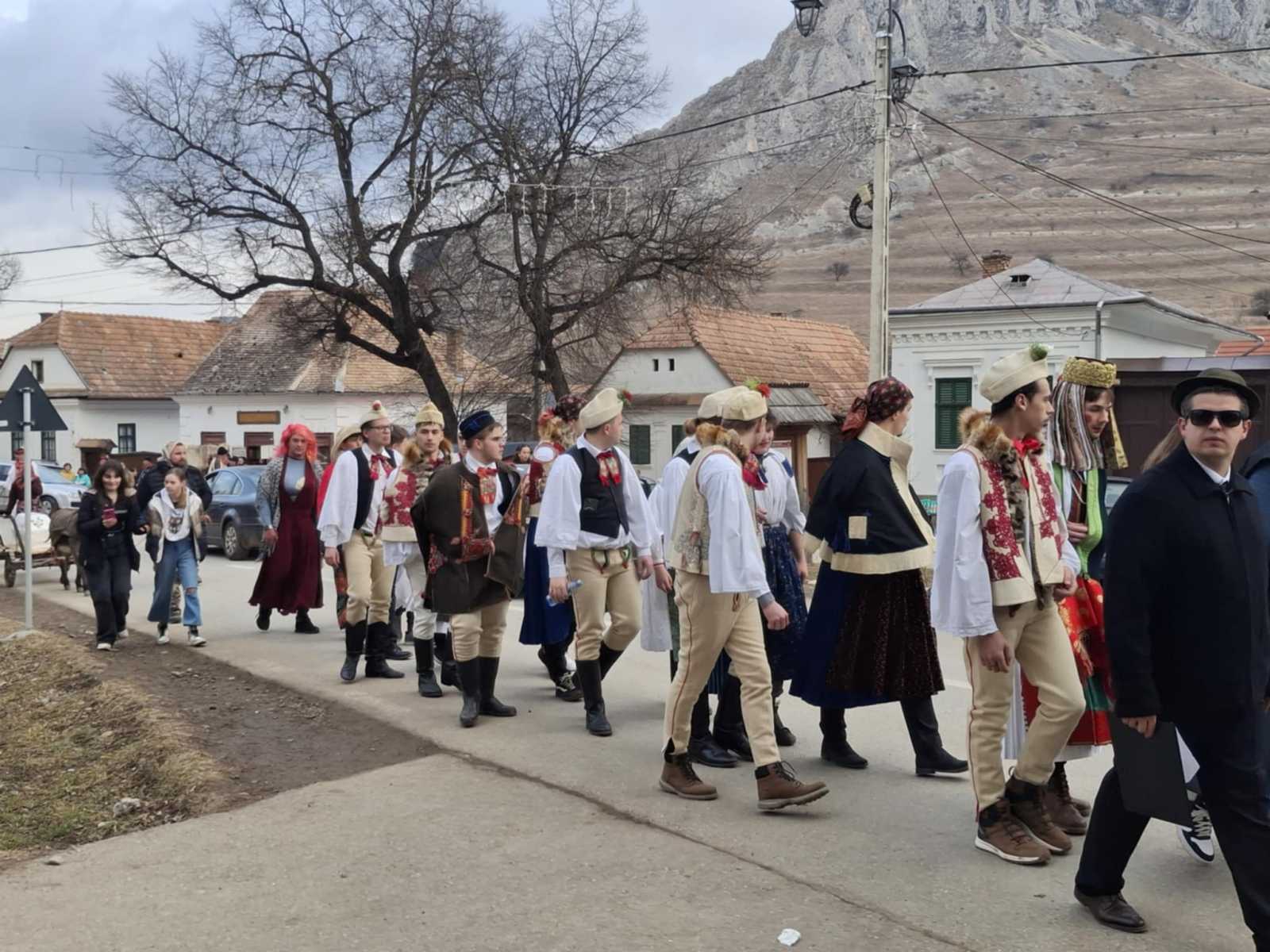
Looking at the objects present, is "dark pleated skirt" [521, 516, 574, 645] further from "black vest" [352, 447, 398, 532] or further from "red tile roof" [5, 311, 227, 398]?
"red tile roof" [5, 311, 227, 398]

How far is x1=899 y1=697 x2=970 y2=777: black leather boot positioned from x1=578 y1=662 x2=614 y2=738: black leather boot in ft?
6.20

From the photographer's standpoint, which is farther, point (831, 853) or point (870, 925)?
point (831, 853)

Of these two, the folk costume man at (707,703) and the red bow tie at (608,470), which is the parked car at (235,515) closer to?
the red bow tie at (608,470)

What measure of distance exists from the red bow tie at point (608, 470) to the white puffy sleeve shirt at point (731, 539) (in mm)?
1746

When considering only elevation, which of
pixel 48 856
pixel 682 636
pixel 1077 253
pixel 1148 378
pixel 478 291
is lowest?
pixel 48 856

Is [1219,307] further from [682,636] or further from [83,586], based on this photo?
[682,636]

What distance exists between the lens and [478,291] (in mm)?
34750

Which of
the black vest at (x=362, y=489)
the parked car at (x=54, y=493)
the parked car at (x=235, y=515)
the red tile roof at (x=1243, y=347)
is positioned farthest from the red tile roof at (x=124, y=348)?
the black vest at (x=362, y=489)

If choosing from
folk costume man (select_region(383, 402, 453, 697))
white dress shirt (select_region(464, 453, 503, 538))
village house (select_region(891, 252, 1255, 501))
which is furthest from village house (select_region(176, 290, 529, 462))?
white dress shirt (select_region(464, 453, 503, 538))

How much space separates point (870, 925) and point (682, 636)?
199cm

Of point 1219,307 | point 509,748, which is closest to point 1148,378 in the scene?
point 509,748

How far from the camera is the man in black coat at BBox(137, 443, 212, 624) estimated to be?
38.8 ft

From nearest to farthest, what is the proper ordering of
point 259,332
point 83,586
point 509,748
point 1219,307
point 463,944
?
point 463,944 < point 509,748 < point 83,586 < point 259,332 < point 1219,307

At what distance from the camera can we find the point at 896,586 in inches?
257
